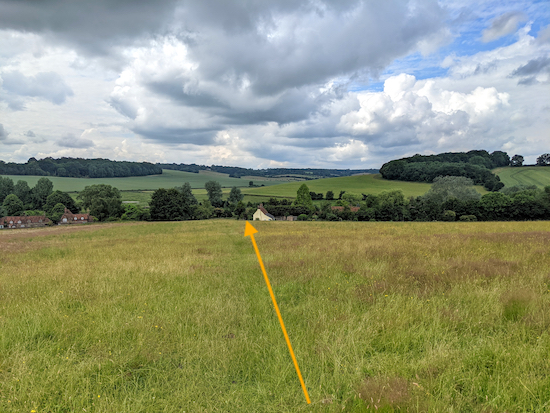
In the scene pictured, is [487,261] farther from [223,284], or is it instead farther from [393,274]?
[223,284]

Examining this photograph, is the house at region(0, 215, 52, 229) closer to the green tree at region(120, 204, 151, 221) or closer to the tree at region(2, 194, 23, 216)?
the tree at region(2, 194, 23, 216)

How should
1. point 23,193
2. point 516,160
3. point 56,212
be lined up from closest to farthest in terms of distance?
1. point 56,212
2. point 23,193
3. point 516,160

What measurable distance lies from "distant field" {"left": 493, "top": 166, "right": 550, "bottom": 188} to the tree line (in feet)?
651

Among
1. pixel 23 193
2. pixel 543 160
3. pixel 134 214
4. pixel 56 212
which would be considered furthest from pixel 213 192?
pixel 543 160

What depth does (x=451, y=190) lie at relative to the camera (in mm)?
75375

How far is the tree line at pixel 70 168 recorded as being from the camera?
162 metres

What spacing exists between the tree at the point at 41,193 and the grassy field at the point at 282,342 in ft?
399

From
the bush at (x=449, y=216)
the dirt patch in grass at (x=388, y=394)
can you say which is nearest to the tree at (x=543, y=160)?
the bush at (x=449, y=216)

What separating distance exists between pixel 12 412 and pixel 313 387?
148 inches

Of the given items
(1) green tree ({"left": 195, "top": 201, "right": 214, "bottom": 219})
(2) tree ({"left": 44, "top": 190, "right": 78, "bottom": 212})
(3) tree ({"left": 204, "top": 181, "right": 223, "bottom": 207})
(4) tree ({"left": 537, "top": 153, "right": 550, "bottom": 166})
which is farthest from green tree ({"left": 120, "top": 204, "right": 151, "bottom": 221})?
(4) tree ({"left": 537, "top": 153, "right": 550, "bottom": 166})

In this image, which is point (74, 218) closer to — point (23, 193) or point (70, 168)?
point (23, 193)

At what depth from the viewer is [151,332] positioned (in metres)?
5.23

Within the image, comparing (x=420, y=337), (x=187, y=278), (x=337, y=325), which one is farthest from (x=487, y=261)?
(x=187, y=278)

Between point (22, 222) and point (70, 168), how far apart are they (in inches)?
4303
